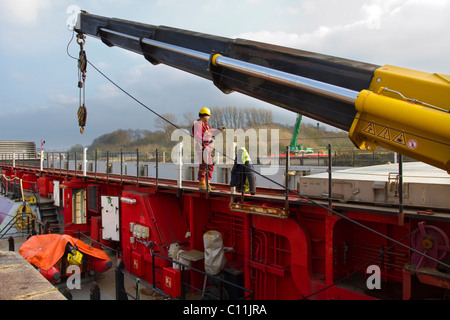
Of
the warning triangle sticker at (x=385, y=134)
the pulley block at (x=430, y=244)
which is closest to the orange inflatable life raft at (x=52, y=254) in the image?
the pulley block at (x=430, y=244)

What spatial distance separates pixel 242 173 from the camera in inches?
249

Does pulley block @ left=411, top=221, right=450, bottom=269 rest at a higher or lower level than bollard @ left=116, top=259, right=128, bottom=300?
higher

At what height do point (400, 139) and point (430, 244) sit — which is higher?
point (400, 139)

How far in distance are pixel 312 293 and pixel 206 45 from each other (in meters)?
4.63

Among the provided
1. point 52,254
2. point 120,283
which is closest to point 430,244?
point 120,283

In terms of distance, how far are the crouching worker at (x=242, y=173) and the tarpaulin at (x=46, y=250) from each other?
5.49m

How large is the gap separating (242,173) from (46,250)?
6206 mm

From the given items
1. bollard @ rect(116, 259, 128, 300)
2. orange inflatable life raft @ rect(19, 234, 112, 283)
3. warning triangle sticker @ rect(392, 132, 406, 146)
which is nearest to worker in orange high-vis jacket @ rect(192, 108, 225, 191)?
bollard @ rect(116, 259, 128, 300)

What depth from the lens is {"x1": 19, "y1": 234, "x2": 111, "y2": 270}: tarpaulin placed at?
8305 millimetres

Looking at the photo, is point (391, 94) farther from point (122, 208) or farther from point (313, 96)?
point (122, 208)

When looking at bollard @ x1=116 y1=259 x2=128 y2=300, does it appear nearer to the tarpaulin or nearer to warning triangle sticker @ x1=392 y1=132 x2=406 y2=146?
the tarpaulin

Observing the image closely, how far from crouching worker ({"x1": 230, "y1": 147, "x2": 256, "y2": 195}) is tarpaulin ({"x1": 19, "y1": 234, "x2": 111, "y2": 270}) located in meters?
5.49

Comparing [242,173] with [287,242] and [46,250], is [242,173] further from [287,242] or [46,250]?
[46,250]

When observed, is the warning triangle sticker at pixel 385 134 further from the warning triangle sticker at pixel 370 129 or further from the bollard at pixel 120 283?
the bollard at pixel 120 283
